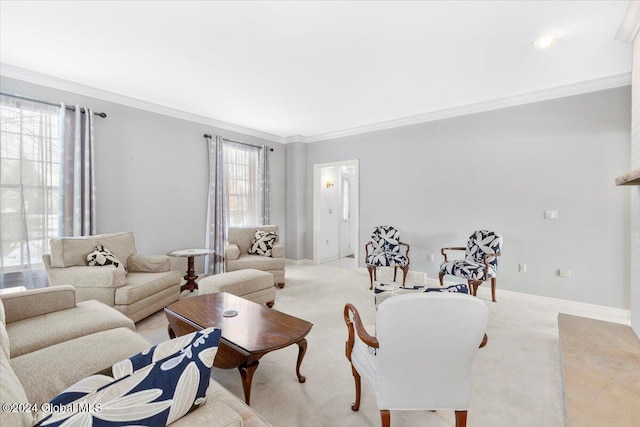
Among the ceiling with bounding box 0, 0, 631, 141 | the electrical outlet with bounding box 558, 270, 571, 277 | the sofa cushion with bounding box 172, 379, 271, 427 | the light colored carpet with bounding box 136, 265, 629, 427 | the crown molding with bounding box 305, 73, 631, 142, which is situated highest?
the ceiling with bounding box 0, 0, 631, 141

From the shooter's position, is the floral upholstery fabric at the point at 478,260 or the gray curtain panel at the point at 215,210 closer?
the floral upholstery fabric at the point at 478,260

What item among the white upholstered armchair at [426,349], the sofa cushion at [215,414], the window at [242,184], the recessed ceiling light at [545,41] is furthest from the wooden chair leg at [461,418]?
the window at [242,184]

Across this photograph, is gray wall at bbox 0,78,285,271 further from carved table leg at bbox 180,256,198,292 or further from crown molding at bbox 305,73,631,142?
crown molding at bbox 305,73,631,142

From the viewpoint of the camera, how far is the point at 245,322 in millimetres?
2154

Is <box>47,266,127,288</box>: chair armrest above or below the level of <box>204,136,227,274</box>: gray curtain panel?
below

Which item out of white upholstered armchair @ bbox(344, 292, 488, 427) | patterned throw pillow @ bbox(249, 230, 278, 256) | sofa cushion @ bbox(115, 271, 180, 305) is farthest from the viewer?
patterned throw pillow @ bbox(249, 230, 278, 256)

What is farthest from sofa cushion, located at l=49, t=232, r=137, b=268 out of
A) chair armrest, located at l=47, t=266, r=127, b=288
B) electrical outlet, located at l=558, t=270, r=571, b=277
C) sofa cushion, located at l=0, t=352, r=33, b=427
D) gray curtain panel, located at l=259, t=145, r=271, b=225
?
electrical outlet, located at l=558, t=270, r=571, b=277

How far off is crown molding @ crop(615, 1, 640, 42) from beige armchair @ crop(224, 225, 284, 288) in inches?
170

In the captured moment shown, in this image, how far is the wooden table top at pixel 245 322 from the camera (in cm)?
185

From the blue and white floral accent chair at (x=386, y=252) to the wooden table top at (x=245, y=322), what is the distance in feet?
7.81

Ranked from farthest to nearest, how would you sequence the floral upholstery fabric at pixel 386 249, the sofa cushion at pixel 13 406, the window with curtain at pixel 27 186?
the floral upholstery fabric at pixel 386 249 → the window with curtain at pixel 27 186 → the sofa cushion at pixel 13 406

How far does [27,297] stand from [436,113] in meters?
5.12

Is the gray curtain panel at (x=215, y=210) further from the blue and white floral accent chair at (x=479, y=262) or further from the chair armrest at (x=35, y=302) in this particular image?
the blue and white floral accent chair at (x=479, y=262)

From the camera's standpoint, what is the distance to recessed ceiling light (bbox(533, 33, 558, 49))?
256cm
